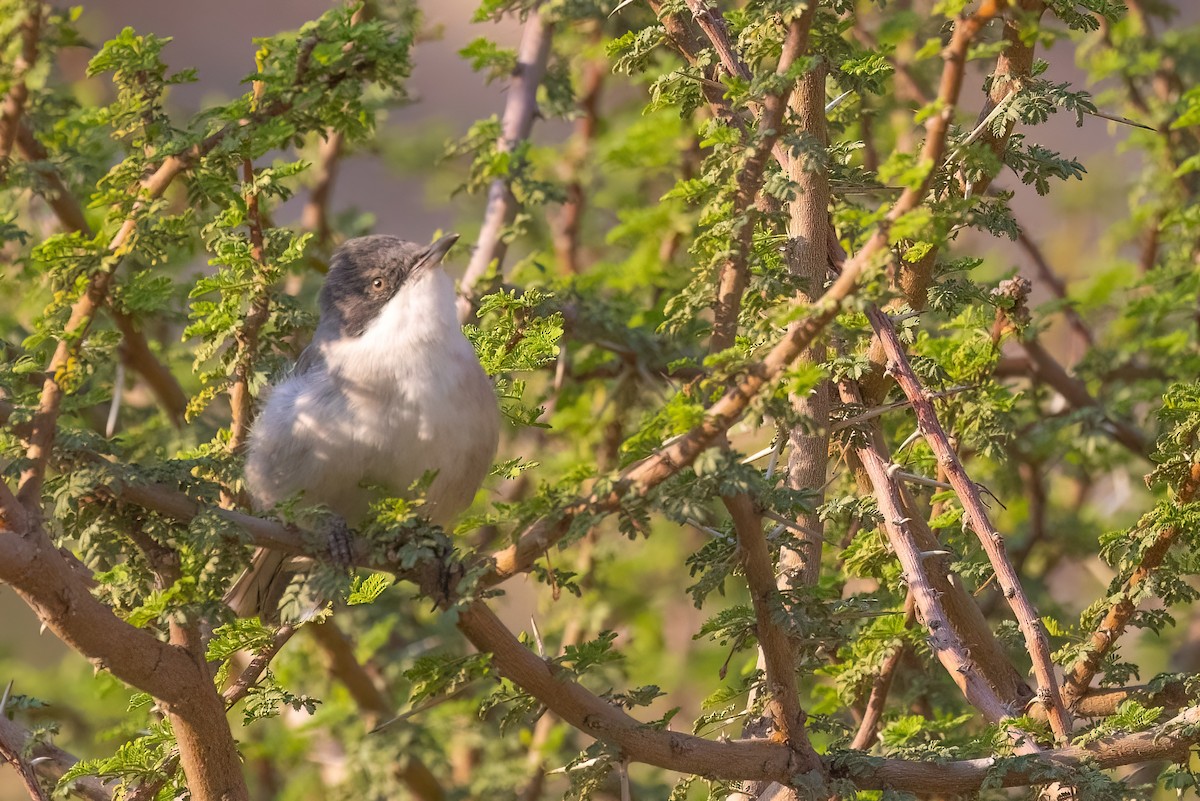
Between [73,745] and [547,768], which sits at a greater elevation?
[73,745]

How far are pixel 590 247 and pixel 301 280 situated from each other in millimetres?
1902

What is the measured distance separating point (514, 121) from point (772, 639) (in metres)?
2.83

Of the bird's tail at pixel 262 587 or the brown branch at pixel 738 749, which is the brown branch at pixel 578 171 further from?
the brown branch at pixel 738 749

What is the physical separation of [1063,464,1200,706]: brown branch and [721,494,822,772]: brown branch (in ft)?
2.64

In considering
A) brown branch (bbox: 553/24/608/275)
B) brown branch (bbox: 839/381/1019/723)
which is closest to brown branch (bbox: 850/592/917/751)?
brown branch (bbox: 839/381/1019/723)

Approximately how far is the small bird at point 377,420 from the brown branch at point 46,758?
0.70 meters

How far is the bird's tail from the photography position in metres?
3.98

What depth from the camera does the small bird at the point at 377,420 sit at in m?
3.59

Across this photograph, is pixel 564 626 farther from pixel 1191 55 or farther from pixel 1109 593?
pixel 1191 55

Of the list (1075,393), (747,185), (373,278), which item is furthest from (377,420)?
(1075,393)

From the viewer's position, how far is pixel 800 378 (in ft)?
7.84

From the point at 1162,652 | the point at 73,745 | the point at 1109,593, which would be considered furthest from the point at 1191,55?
the point at 73,745

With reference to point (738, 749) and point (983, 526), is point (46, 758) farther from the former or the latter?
point (983, 526)

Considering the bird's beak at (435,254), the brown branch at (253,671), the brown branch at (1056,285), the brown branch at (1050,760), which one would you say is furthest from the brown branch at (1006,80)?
the brown branch at (1056,285)
